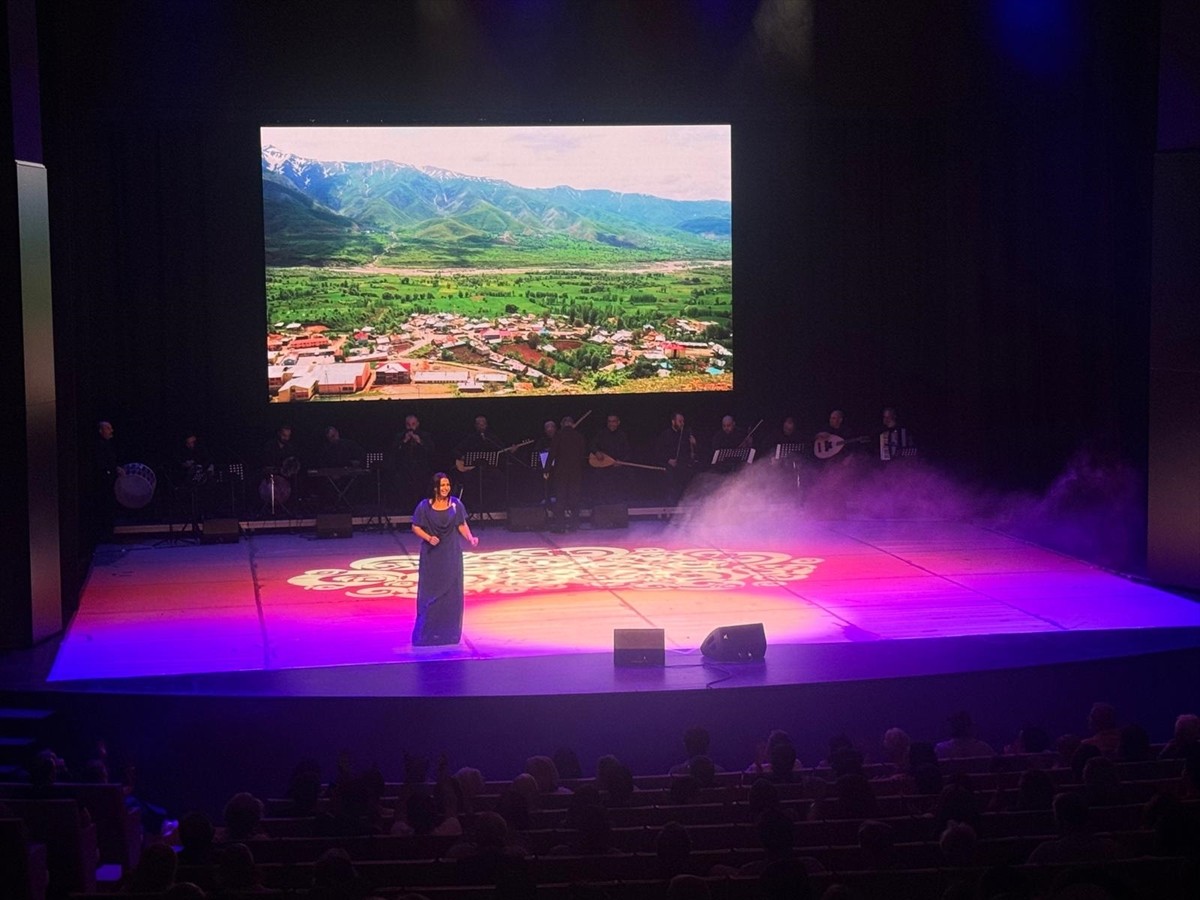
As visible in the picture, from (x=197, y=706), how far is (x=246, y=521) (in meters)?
7.97

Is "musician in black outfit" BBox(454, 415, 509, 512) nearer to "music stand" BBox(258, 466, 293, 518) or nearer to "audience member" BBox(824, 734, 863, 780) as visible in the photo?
"music stand" BBox(258, 466, 293, 518)

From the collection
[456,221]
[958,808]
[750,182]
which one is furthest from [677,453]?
[958,808]

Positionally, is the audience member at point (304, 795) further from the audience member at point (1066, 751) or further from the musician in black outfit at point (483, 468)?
the musician in black outfit at point (483, 468)

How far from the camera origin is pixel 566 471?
17828mm

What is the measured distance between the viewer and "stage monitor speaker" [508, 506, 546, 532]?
1762 centimetres

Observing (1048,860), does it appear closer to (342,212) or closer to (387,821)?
(387,821)

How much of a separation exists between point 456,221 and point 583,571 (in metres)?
5.35

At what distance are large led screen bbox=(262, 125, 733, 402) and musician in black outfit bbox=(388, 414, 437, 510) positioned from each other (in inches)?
28.1

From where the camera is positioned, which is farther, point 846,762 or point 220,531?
point 220,531

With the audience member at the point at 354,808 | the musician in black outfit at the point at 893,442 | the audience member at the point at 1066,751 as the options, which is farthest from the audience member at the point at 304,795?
the musician in black outfit at the point at 893,442

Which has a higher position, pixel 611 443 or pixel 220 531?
pixel 611 443

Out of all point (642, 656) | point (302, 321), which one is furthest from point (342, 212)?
point (642, 656)

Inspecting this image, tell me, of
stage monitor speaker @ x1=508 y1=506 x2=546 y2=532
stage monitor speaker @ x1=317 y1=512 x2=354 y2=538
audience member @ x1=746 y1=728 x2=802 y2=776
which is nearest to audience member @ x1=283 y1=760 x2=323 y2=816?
audience member @ x1=746 y1=728 x2=802 y2=776

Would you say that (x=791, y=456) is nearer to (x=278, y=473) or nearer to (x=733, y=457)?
(x=733, y=457)
